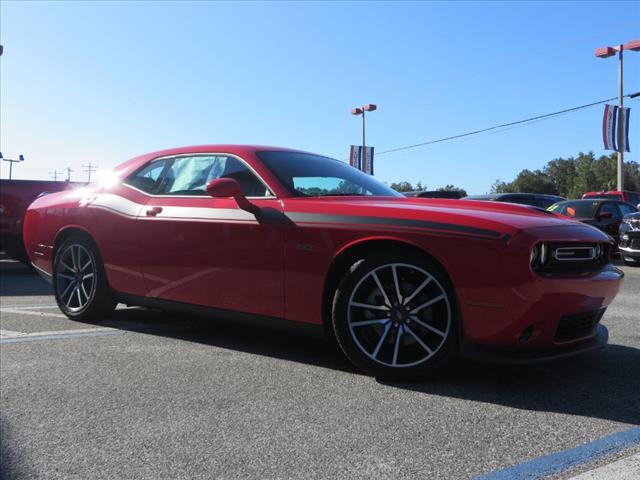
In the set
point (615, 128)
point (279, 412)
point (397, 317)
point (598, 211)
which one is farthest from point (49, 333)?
point (615, 128)

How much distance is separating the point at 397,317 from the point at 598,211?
10701 mm

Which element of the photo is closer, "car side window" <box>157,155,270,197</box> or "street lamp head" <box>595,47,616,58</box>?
"car side window" <box>157,155,270,197</box>

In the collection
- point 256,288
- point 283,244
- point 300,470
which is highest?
point 283,244

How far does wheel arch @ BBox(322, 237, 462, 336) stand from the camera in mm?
3169

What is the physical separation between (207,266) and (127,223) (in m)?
0.96

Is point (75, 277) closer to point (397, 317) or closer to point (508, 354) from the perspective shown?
point (397, 317)

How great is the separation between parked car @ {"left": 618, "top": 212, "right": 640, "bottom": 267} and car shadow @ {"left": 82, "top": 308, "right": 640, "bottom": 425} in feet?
23.9

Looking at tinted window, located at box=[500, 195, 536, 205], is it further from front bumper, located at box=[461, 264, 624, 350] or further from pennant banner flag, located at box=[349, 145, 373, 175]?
pennant banner flag, located at box=[349, 145, 373, 175]

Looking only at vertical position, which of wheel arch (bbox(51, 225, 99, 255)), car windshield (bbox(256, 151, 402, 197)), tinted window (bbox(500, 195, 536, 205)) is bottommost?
wheel arch (bbox(51, 225, 99, 255))

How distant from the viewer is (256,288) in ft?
12.0

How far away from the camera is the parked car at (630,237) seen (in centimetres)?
1041

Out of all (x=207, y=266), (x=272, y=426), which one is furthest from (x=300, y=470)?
(x=207, y=266)

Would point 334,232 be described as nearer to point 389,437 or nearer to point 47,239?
point 389,437

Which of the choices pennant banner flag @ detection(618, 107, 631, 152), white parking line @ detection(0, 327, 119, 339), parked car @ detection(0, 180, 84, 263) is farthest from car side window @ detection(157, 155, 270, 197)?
pennant banner flag @ detection(618, 107, 631, 152)
